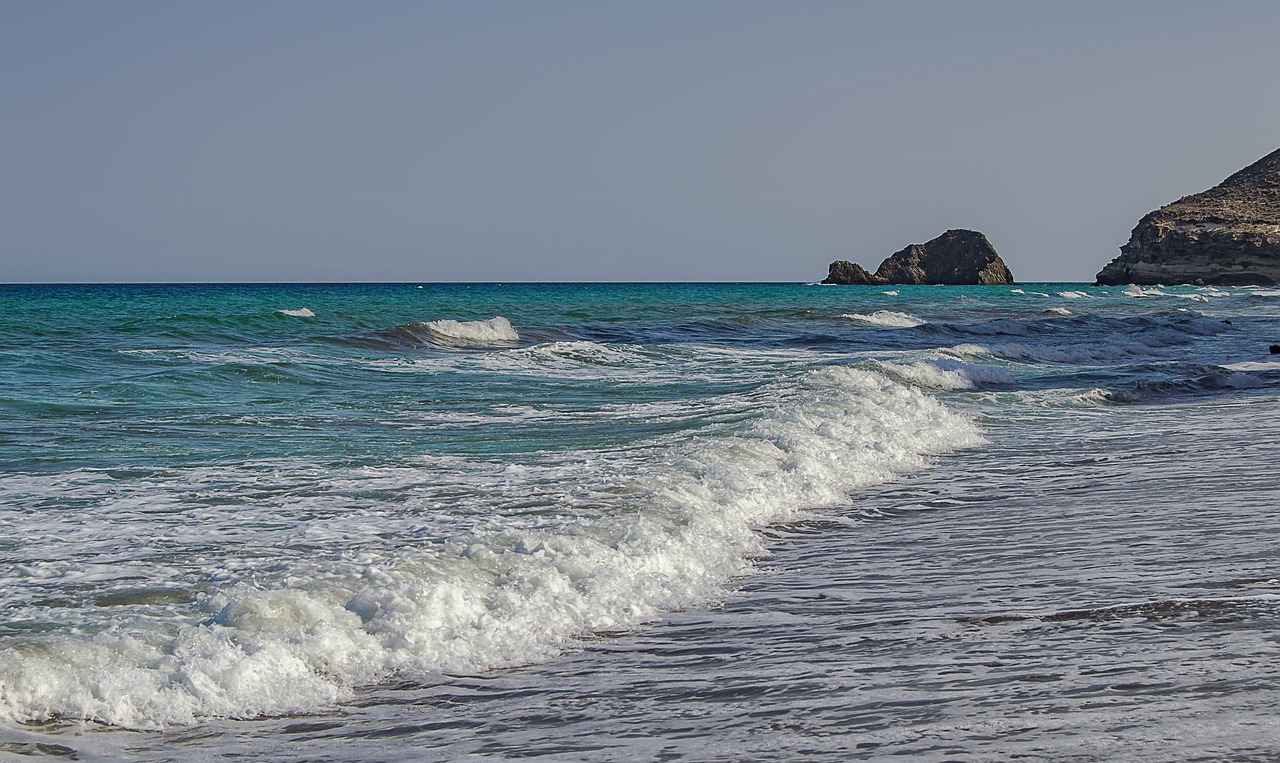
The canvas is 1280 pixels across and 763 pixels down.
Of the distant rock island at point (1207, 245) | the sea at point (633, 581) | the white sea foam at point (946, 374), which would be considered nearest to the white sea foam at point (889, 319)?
the white sea foam at point (946, 374)

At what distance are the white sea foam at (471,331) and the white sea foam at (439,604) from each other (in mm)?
17962

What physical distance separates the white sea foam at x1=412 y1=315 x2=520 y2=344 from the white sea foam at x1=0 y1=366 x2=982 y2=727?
1796 cm

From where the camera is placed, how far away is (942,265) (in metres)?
127

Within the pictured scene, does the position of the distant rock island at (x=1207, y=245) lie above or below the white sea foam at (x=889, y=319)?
above

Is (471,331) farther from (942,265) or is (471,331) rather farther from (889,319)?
(942,265)

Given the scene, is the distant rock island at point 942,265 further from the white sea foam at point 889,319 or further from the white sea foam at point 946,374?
the white sea foam at point 946,374

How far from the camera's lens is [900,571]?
546 cm

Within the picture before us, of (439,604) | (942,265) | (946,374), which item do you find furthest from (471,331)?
(942,265)

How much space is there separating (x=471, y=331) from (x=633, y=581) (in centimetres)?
2149

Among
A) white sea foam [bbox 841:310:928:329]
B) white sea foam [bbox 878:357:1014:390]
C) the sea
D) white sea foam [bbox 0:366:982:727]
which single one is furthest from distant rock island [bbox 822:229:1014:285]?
white sea foam [bbox 0:366:982:727]

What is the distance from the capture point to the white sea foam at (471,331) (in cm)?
2569

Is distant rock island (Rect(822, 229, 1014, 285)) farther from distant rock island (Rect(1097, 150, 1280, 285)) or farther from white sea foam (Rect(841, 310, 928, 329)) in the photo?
white sea foam (Rect(841, 310, 928, 329))

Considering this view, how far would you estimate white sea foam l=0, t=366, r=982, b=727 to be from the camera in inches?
147

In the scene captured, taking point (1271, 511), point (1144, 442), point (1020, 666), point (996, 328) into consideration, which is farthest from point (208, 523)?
point (996, 328)
